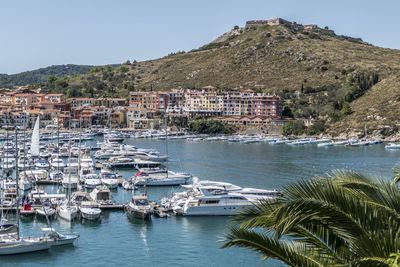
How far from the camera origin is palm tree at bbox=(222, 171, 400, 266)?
18.7ft

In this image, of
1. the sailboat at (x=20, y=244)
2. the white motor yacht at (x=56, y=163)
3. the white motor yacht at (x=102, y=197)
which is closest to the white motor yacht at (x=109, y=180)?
the white motor yacht at (x=102, y=197)

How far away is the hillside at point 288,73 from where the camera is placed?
97250mm

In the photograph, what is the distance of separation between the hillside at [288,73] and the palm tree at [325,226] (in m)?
82.5

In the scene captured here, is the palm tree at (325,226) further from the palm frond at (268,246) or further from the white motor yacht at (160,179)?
the white motor yacht at (160,179)

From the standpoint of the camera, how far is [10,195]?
33094mm

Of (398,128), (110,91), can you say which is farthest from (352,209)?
(110,91)

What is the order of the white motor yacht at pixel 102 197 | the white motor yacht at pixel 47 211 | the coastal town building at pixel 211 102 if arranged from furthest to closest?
1. the coastal town building at pixel 211 102
2. the white motor yacht at pixel 102 197
3. the white motor yacht at pixel 47 211

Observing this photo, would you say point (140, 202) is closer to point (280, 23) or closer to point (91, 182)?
point (91, 182)

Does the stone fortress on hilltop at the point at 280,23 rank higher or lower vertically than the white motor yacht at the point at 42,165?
higher

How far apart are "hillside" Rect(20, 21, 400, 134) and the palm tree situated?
3247 inches

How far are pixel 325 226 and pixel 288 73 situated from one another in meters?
117

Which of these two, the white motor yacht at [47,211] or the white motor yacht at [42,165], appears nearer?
the white motor yacht at [47,211]

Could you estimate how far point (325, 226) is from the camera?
623 centimetres

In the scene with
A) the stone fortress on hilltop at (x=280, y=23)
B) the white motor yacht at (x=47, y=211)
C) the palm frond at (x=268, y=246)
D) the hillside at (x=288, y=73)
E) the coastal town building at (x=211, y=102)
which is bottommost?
the white motor yacht at (x=47, y=211)
